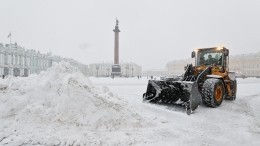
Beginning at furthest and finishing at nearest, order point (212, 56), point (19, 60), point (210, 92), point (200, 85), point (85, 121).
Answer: point (19, 60), point (212, 56), point (200, 85), point (210, 92), point (85, 121)

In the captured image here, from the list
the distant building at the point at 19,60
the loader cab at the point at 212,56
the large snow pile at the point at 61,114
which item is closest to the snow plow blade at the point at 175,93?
the large snow pile at the point at 61,114

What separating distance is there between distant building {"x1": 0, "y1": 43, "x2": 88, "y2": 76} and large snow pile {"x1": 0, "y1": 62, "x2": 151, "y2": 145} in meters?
66.3

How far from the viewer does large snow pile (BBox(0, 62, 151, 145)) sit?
4613mm

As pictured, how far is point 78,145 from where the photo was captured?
430cm

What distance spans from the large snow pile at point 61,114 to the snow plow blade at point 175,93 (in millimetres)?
2227

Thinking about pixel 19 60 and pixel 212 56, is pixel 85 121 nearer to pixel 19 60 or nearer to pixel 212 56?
pixel 212 56

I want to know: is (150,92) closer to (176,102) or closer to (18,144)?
(176,102)

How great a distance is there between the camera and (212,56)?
33.3 ft

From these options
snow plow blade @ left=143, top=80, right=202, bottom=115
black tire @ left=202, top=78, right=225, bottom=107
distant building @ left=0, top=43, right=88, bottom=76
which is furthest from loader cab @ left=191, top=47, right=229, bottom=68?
distant building @ left=0, top=43, right=88, bottom=76

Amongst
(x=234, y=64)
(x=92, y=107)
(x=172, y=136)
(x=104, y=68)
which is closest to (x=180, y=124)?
(x=172, y=136)

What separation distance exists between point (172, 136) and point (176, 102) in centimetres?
314

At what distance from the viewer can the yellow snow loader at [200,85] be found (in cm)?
768

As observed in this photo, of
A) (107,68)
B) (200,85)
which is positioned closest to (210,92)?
(200,85)

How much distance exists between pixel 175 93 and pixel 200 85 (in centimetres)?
109
